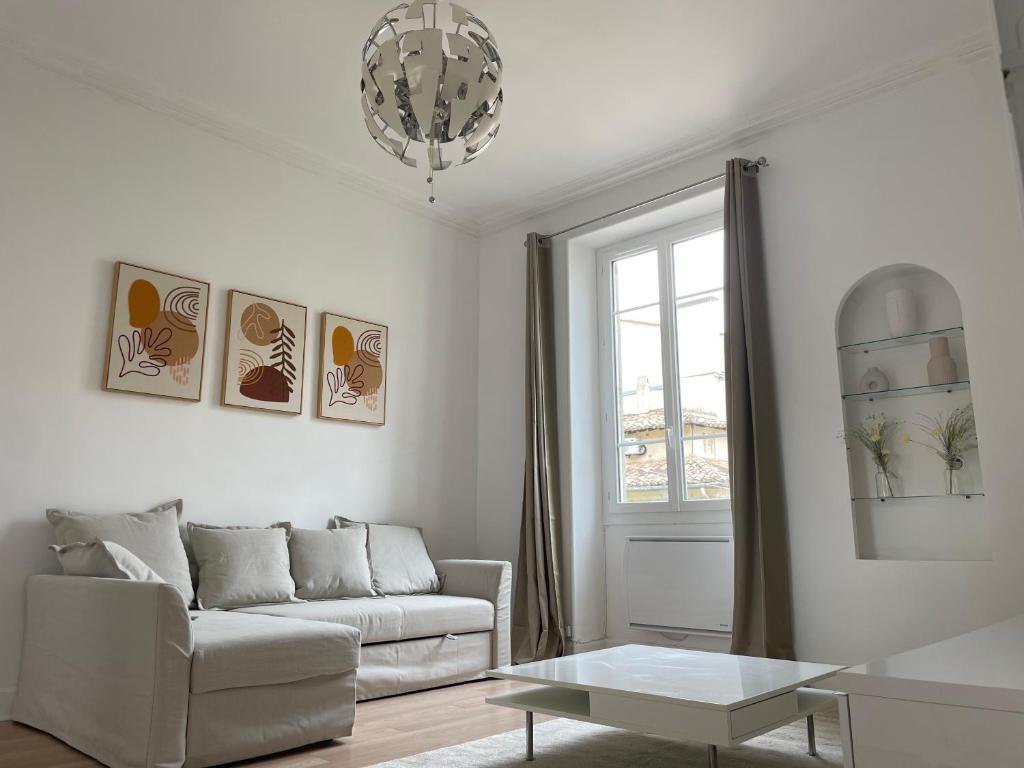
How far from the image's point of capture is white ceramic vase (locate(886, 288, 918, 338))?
374 centimetres

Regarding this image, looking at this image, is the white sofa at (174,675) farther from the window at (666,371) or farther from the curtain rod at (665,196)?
the curtain rod at (665,196)

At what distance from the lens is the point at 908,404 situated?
12.3 ft

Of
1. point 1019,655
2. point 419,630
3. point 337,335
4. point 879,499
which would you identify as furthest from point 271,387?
point 1019,655

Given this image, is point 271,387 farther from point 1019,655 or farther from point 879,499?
point 1019,655

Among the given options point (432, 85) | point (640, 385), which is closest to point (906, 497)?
point (640, 385)

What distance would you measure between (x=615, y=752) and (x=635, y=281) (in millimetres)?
3294

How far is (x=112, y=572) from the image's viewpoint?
2.88 metres

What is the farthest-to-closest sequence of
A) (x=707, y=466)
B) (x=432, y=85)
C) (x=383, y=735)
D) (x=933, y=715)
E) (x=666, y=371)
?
(x=666, y=371) < (x=707, y=466) < (x=383, y=735) < (x=432, y=85) < (x=933, y=715)

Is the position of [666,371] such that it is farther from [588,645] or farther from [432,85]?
[432,85]

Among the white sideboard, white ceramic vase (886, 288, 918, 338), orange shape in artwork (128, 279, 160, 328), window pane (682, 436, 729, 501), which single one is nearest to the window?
window pane (682, 436, 729, 501)

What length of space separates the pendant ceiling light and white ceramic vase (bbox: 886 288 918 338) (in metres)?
2.24

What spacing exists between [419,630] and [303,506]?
111 cm

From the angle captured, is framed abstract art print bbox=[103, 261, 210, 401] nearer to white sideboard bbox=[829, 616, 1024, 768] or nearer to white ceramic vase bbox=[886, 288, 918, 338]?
white sideboard bbox=[829, 616, 1024, 768]

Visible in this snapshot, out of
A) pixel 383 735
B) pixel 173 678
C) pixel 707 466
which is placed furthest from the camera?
pixel 707 466
